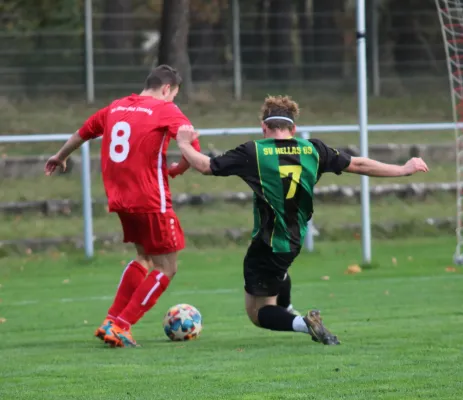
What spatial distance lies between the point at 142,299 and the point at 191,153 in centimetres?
147

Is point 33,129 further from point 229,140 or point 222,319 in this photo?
point 222,319

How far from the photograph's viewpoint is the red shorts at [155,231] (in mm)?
8852

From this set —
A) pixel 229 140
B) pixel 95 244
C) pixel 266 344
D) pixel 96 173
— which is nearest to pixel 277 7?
pixel 229 140

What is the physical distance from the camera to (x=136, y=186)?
8.79 m

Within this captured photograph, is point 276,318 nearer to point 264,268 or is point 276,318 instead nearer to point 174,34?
point 264,268

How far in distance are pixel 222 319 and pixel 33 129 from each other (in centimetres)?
1119

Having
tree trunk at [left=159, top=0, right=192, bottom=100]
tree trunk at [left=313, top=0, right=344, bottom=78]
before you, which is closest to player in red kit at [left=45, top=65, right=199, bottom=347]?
tree trunk at [left=159, top=0, right=192, bottom=100]

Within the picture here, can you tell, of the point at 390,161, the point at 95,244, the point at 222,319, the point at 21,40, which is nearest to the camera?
the point at 222,319

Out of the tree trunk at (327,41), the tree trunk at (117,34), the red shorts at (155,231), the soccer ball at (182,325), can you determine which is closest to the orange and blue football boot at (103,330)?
the soccer ball at (182,325)

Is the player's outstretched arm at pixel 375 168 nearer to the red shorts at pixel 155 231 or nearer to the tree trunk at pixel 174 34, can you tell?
the red shorts at pixel 155 231

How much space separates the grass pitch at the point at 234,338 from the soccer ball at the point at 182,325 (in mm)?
104

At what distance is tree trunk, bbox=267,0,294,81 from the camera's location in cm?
2303

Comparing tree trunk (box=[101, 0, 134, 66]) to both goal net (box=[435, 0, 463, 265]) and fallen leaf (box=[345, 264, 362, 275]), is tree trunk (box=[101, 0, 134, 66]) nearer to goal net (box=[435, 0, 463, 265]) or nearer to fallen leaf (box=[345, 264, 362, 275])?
goal net (box=[435, 0, 463, 265])

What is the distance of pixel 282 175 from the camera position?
808 centimetres
